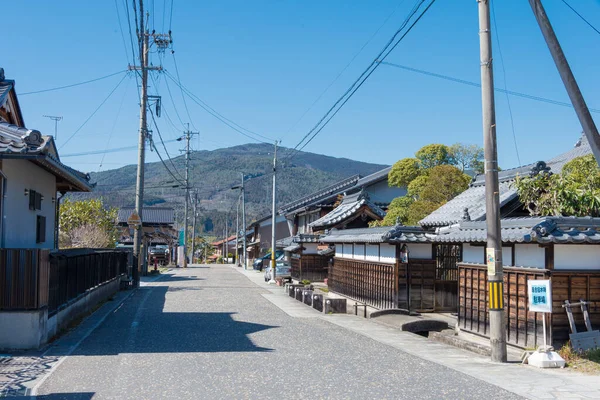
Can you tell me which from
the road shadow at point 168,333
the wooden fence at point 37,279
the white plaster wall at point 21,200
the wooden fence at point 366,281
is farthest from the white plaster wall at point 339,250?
the white plaster wall at point 21,200

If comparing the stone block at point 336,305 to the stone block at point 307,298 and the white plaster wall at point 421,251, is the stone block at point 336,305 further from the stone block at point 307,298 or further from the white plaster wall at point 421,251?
the white plaster wall at point 421,251

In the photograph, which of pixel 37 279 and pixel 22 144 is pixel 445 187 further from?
pixel 22 144

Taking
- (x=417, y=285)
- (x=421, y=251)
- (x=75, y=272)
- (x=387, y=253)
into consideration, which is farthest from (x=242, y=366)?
(x=387, y=253)

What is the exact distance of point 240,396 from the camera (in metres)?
8.13

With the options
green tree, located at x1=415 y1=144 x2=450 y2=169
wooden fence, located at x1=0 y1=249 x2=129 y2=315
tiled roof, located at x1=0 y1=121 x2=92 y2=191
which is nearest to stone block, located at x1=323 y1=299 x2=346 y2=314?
wooden fence, located at x1=0 y1=249 x2=129 y2=315

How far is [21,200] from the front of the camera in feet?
45.0

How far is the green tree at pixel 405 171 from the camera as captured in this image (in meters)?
32.8

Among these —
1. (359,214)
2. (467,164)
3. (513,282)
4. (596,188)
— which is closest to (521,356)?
(513,282)

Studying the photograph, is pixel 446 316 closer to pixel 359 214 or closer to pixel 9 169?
pixel 359 214

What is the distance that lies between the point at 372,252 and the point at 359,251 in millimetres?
1720

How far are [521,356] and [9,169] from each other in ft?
36.5

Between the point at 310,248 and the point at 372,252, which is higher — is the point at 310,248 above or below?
below

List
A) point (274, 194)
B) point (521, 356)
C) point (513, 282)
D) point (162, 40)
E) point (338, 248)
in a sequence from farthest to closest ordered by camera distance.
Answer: point (274, 194) < point (162, 40) < point (338, 248) < point (513, 282) < point (521, 356)

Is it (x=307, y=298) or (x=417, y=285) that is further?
(x=307, y=298)
